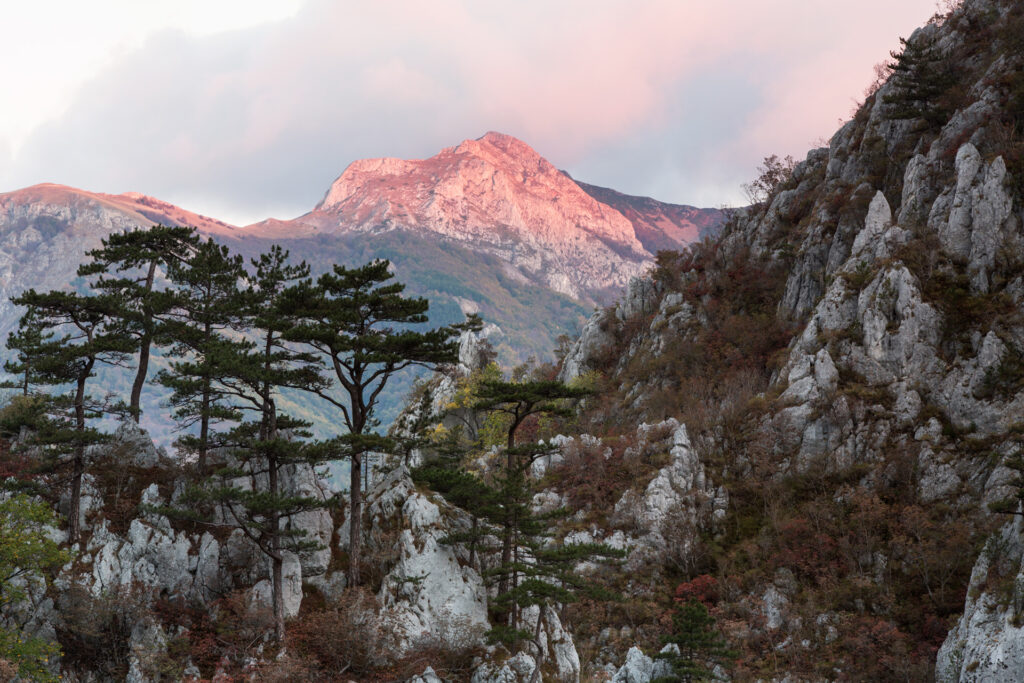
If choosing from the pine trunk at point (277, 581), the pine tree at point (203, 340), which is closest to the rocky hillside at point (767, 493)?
the pine trunk at point (277, 581)

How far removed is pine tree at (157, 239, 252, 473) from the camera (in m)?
28.1

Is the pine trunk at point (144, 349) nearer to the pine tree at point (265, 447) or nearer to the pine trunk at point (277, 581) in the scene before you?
the pine tree at point (265, 447)

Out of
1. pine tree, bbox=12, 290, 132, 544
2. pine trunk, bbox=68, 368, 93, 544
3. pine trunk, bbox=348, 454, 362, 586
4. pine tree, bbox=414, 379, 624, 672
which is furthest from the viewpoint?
pine trunk, bbox=348, 454, 362, 586

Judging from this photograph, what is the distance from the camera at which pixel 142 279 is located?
34281mm

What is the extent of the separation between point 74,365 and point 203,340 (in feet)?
18.9

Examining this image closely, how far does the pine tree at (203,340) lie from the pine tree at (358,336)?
10.9 ft

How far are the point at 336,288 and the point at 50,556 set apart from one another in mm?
14708

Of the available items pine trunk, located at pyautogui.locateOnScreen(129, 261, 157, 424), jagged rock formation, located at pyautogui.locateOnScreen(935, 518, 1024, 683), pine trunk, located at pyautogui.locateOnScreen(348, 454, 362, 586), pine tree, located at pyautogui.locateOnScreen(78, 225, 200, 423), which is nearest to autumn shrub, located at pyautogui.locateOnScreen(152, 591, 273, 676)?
pine trunk, located at pyautogui.locateOnScreen(348, 454, 362, 586)

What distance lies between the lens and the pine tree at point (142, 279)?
32.4 m

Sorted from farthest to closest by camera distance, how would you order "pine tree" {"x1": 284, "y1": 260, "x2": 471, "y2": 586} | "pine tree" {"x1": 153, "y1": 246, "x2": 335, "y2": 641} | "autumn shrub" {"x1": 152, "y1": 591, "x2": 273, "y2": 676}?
"pine tree" {"x1": 284, "y1": 260, "x2": 471, "y2": 586} → "pine tree" {"x1": 153, "y1": 246, "x2": 335, "y2": 641} → "autumn shrub" {"x1": 152, "y1": 591, "x2": 273, "y2": 676}

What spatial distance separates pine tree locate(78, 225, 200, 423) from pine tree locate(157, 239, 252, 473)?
34.8 inches

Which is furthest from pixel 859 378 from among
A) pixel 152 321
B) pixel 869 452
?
pixel 152 321

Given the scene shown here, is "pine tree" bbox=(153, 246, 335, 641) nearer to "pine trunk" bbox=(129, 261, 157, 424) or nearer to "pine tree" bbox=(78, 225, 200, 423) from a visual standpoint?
"pine trunk" bbox=(129, 261, 157, 424)

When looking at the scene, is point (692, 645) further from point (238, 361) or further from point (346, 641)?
point (238, 361)
